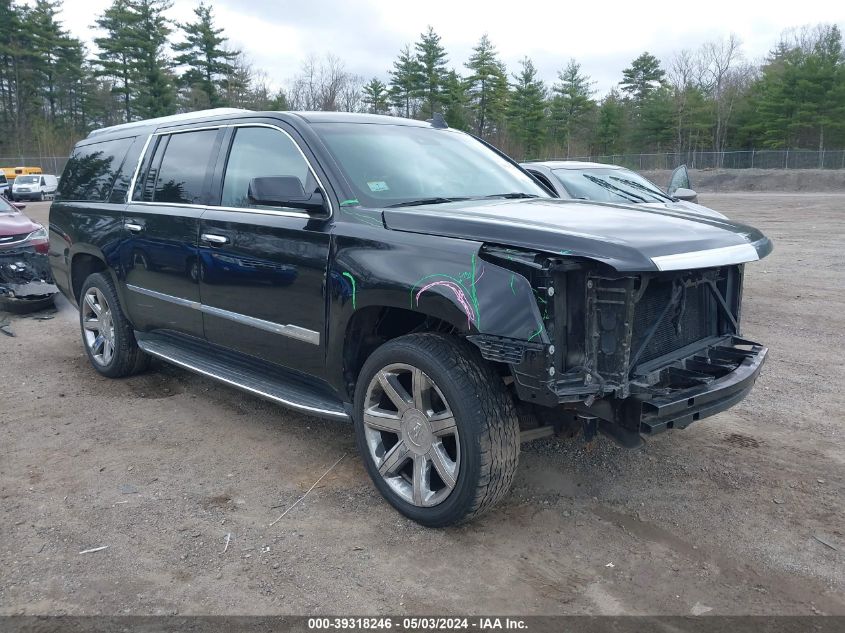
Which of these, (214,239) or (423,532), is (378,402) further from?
(214,239)

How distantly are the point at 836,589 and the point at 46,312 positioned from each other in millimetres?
8696

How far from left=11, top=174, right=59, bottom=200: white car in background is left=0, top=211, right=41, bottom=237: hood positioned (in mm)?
30031

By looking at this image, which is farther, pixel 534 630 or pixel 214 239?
pixel 214 239

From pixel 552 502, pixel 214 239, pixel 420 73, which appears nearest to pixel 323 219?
pixel 214 239

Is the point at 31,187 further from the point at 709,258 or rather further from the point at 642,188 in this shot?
the point at 709,258

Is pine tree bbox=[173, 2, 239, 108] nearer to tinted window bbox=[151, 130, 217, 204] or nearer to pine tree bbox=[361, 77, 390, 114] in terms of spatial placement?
pine tree bbox=[361, 77, 390, 114]

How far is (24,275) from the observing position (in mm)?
8633

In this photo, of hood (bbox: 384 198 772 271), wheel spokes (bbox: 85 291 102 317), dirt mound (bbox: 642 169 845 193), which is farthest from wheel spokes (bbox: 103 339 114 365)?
dirt mound (bbox: 642 169 845 193)

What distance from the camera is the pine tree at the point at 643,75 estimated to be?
63.9m

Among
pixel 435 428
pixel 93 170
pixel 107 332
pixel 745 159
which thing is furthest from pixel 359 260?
pixel 745 159

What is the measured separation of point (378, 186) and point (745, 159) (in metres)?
54.5

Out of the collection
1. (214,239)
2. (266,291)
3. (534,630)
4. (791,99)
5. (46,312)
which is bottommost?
(534,630)

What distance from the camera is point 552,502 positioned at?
3.67 metres

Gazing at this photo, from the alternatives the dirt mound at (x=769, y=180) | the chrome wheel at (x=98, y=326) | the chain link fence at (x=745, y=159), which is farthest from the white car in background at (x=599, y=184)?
the chain link fence at (x=745, y=159)
